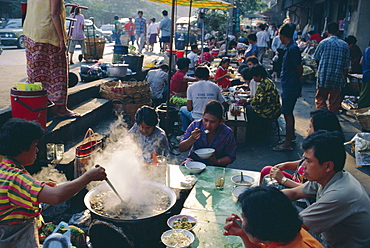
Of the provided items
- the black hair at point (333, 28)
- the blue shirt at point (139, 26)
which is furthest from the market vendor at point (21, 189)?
the blue shirt at point (139, 26)

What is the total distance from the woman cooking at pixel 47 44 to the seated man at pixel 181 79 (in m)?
3.66

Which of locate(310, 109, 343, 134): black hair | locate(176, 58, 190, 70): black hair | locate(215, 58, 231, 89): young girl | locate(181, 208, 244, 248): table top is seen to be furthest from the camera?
locate(215, 58, 231, 89): young girl

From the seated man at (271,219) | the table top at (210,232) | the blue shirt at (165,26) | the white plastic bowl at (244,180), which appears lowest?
the table top at (210,232)

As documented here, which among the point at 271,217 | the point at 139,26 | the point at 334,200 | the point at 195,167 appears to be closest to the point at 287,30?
the point at 195,167

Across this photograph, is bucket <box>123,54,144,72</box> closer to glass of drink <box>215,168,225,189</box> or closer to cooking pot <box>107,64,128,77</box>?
cooking pot <box>107,64,128,77</box>

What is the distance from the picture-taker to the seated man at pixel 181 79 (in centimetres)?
866

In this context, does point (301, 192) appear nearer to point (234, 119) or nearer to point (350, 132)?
point (234, 119)

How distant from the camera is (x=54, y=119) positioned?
5711mm

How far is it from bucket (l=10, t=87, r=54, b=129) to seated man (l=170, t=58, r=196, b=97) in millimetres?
4586

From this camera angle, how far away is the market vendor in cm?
239

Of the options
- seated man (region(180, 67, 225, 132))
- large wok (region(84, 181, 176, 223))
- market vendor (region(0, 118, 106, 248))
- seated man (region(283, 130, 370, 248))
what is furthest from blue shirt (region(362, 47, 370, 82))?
market vendor (region(0, 118, 106, 248))

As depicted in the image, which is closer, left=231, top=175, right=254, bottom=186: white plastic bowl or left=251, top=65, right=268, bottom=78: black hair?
left=231, top=175, right=254, bottom=186: white plastic bowl

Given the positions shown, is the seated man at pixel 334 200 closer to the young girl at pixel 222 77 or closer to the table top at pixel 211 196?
the table top at pixel 211 196

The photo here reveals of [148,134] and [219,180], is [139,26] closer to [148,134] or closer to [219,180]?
[148,134]
